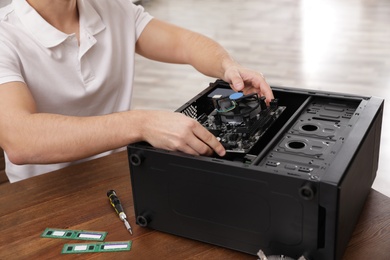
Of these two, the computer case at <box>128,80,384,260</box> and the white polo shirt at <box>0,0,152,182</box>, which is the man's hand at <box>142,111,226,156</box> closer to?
the computer case at <box>128,80,384,260</box>

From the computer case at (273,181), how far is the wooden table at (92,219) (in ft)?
0.10

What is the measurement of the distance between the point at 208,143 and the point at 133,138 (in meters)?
0.17

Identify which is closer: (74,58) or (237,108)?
(237,108)

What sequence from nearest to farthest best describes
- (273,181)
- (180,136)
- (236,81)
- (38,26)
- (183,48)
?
(273,181) < (180,136) < (236,81) < (38,26) < (183,48)

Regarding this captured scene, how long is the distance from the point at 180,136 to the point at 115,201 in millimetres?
265

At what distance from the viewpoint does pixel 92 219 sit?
1204 mm

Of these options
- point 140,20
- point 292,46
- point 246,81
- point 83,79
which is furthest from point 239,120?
point 292,46

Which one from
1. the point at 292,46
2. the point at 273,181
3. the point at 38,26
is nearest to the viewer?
the point at 273,181

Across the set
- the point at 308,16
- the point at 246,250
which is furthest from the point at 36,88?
the point at 308,16

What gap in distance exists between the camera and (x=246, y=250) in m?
1.06

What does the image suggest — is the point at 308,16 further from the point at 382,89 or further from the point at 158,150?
the point at 158,150

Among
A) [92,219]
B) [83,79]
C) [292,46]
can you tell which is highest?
[83,79]

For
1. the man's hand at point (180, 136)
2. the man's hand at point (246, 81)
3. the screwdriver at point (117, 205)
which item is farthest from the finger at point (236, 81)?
the screwdriver at point (117, 205)

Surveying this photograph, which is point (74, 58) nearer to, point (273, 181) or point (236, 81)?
point (236, 81)
